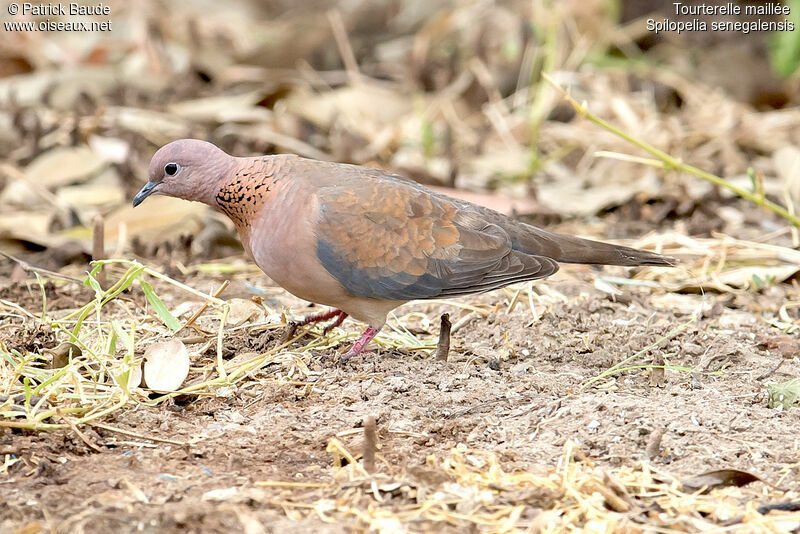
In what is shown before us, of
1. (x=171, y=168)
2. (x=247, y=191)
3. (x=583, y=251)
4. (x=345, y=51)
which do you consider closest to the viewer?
(x=247, y=191)

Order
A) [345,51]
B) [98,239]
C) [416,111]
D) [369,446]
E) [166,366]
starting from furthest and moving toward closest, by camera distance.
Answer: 1. [345,51]
2. [416,111]
3. [98,239]
4. [166,366]
5. [369,446]

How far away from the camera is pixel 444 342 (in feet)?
11.5

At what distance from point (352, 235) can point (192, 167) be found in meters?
0.66

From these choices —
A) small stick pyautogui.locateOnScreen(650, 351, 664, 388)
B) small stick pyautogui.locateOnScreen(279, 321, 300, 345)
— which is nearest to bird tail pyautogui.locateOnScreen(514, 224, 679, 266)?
small stick pyautogui.locateOnScreen(650, 351, 664, 388)

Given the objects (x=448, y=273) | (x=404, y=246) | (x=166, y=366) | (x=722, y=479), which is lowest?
(x=722, y=479)

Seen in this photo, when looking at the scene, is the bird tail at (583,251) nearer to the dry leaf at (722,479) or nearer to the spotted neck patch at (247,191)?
the spotted neck patch at (247,191)

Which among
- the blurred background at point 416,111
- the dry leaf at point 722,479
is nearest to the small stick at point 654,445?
the dry leaf at point 722,479

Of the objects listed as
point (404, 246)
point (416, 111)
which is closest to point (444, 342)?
point (404, 246)

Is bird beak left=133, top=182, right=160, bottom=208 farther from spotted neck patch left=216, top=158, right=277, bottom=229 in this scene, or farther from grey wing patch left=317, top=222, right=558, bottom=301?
grey wing patch left=317, top=222, right=558, bottom=301

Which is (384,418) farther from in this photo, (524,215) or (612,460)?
(524,215)

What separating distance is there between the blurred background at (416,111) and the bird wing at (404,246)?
1.60 metres

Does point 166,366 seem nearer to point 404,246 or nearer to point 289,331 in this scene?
point 289,331

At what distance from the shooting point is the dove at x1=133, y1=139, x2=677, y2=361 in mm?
3492

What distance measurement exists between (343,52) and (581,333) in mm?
4419
